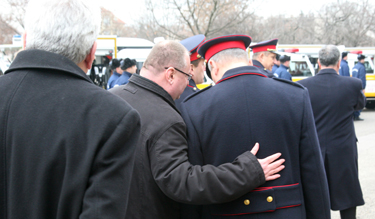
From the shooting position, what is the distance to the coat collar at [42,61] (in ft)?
4.26

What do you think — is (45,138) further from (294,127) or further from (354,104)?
(354,104)

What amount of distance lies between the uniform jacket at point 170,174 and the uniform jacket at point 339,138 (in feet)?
6.66

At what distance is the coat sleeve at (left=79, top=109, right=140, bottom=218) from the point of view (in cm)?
125

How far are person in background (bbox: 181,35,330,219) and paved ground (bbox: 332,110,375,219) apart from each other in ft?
9.39

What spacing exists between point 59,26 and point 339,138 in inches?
122

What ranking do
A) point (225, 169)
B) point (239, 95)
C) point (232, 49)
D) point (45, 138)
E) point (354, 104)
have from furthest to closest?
point (354, 104), point (232, 49), point (239, 95), point (225, 169), point (45, 138)

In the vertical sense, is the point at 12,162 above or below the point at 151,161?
above

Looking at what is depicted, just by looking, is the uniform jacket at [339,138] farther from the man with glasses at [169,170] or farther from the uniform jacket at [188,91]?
the man with glasses at [169,170]

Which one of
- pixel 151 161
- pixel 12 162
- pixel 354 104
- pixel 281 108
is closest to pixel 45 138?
pixel 12 162

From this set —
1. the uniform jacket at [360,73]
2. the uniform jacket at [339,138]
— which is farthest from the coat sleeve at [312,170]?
the uniform jacket at [360,73]

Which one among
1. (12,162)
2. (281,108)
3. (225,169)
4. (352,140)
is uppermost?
(281,108)

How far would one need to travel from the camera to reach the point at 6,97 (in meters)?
1.27

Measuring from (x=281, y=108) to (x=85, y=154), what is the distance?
1.12 m

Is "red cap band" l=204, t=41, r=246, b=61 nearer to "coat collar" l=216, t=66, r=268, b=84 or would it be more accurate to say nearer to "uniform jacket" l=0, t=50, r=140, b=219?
"coat collar" l=216, t=66, r=268, b=84
